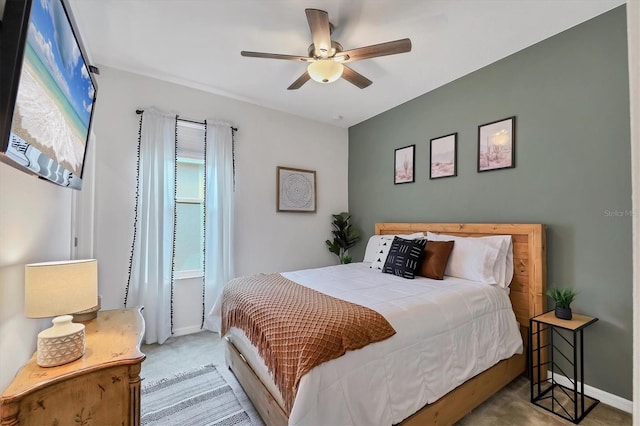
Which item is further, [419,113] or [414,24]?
[419,113]

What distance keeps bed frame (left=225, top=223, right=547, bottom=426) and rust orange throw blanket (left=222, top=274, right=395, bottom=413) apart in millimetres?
290

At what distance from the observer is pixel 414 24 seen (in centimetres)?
231

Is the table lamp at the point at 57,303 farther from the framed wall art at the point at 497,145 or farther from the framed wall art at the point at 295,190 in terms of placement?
the framed wall art at the point at 497,145

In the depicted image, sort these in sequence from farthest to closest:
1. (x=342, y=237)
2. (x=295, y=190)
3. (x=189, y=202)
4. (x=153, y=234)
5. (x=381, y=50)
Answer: (x=342, y=237) → (x=295, y=190) → (x=189, y=202) → (x=153, y=234) → (x=381, y=50)

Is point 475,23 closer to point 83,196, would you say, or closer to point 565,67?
point 565,67

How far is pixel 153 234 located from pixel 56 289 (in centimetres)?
188

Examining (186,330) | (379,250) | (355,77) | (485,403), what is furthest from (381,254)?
(186,330)

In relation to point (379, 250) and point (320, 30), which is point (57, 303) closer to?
point (320, 30)


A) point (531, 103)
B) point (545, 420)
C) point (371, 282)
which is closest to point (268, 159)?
point (371, 282)

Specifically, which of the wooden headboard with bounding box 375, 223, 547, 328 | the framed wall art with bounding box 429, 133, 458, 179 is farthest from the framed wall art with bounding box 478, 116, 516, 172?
the wooden headboard with bounding box 375, 223, 547, 328

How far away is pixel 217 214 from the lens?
342 cm

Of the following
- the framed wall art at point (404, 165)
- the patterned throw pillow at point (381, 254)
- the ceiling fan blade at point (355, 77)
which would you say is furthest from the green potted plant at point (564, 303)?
the ceiling fan blade at point (355, 77)

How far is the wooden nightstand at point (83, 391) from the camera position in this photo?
3.48 ft

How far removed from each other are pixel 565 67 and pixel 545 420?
8.49ft
